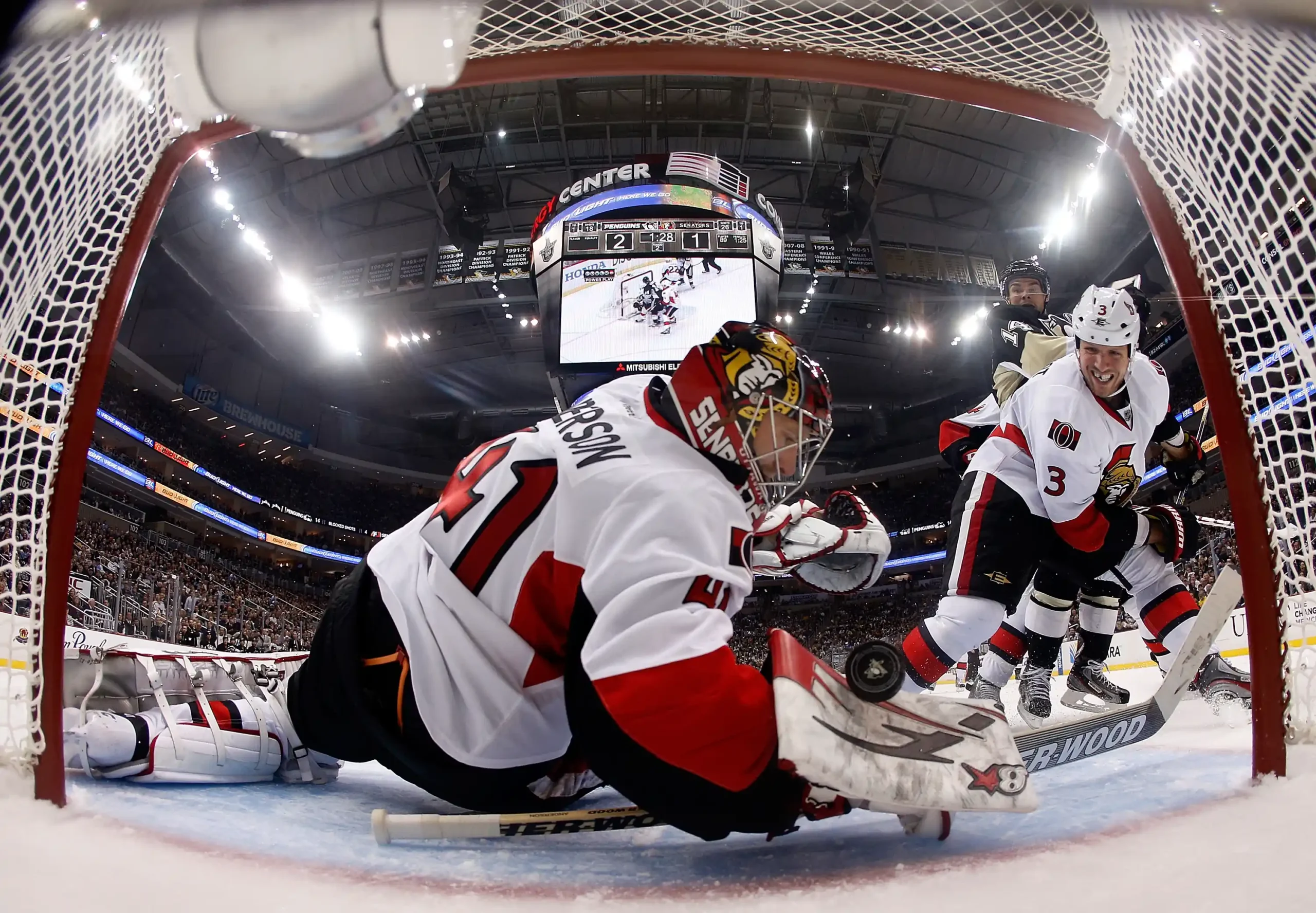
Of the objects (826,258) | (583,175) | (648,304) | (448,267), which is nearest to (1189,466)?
(648,304)

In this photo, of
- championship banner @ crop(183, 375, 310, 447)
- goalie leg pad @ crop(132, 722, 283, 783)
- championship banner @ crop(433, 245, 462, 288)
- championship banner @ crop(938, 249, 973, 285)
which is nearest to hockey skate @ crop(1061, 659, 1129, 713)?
goalie leg pad @ crop(132, 722, 283, 783)

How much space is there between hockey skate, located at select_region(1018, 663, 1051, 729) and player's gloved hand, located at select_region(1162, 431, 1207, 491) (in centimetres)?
89

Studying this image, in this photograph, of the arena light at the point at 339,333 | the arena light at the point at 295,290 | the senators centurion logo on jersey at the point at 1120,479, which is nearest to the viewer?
the senators centurion logo on jersey at the point at 1120,479

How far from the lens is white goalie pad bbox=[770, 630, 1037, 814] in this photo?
1058mm

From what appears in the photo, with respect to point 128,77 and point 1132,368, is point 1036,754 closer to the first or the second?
point 1132,368

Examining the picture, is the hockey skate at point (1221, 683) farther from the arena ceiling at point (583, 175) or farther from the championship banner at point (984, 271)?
the championship banner at point (984, 271)

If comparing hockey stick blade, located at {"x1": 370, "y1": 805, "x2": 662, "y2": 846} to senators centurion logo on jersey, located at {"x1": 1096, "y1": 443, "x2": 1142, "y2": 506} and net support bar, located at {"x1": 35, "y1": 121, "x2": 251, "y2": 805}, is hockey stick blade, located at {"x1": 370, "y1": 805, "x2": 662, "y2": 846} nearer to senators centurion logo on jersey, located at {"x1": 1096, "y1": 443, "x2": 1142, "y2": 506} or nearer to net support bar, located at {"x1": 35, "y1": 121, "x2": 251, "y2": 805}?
net support bar, located at {"x1": 35, "y1": 121, "x2": 251, "y2": 805}

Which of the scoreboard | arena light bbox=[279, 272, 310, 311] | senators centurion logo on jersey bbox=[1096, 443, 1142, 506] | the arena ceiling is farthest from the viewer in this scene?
arena light bbox=[279, 272, 310, 311]

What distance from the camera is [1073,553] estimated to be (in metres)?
2.73

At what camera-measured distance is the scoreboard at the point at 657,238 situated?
752cm

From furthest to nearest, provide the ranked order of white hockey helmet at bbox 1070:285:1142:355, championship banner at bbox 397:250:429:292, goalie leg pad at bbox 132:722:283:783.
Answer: championship banner at bbox 397:250:429:292 → white hockey helmet at bbox 1070:285:1142:355 → goalie leg pad at bbox 132:722:283:783

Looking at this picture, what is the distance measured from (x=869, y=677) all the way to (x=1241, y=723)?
2.23m

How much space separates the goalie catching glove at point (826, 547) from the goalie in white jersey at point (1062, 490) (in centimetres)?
68

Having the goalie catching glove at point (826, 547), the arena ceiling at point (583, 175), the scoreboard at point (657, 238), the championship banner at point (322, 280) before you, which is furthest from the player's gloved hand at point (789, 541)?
the championship banner at point (322, 280)
